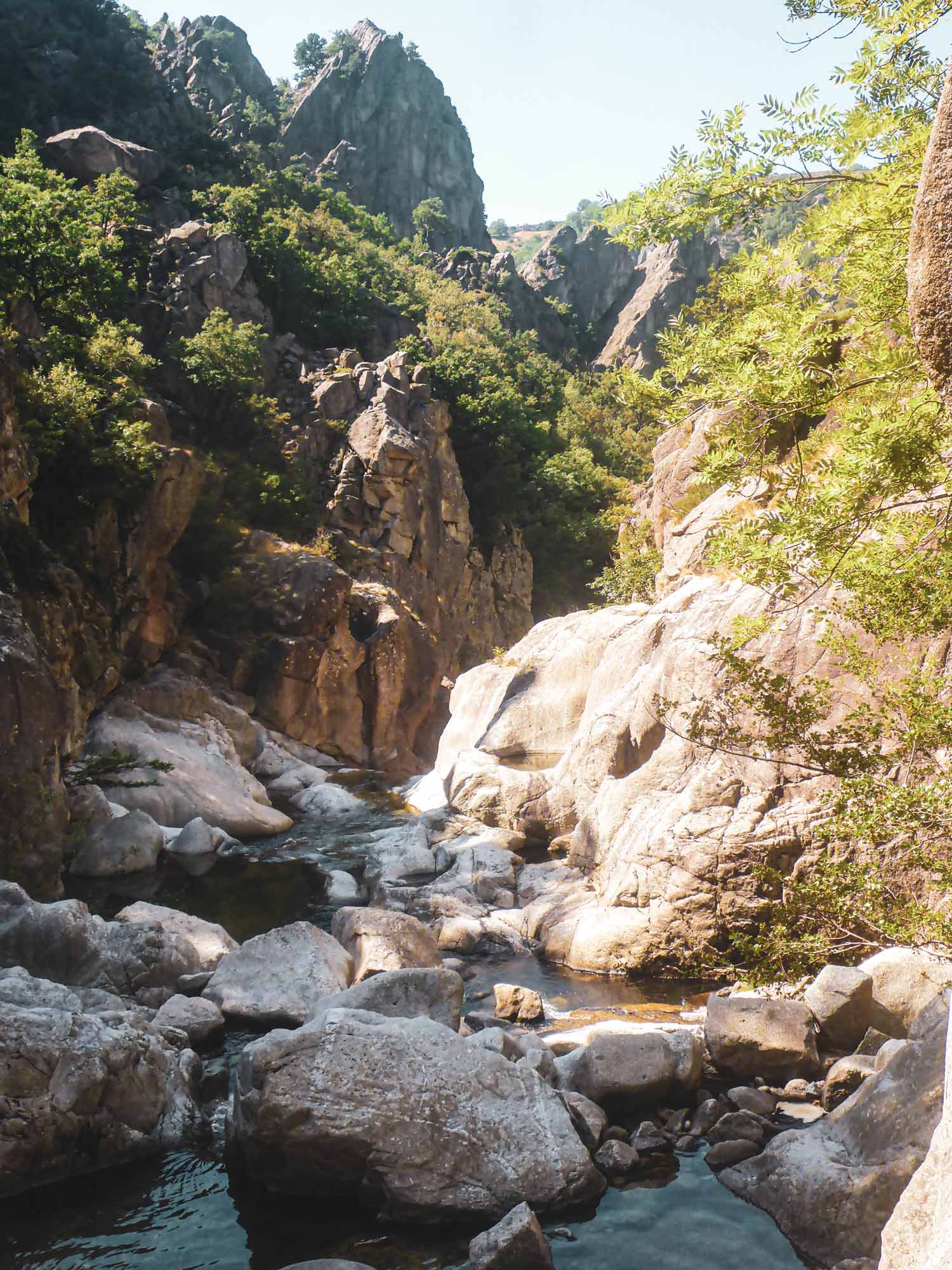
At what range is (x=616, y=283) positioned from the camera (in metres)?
78.2

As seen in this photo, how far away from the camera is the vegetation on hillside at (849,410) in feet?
19.8

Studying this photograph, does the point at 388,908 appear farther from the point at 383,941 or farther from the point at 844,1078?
the point at 844,1078

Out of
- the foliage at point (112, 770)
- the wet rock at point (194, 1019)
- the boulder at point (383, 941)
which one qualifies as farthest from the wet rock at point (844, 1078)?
the foliage at point (112, 770)

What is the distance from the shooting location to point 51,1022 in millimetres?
7309

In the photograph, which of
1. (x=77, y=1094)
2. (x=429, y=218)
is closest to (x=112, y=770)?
(x=77, y=1094)

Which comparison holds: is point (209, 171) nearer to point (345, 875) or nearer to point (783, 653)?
point (345, 875)

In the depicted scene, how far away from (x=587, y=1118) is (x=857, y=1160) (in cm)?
207

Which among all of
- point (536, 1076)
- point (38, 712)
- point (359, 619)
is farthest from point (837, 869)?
point (359, 619)

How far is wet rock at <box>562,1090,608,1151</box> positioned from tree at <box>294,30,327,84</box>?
9563 centimetres

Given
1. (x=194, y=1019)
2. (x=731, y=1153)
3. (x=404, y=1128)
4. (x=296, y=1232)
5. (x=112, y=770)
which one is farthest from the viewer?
(x=112, y=770)

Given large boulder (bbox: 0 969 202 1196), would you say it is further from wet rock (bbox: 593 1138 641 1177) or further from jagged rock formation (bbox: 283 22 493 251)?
jagged rock formation (bbox: 283 22 493 251)

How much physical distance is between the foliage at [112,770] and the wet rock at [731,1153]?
44.2 feet

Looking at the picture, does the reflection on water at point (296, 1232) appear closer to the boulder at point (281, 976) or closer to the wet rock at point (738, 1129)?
the wet rock at point (738, 1129)

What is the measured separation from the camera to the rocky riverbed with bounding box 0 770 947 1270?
6301 mm
